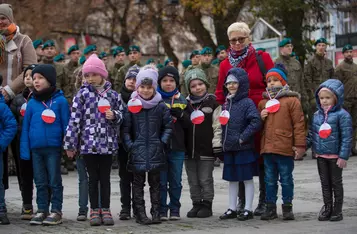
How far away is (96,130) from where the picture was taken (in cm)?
945

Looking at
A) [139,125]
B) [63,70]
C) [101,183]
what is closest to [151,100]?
[139,125]

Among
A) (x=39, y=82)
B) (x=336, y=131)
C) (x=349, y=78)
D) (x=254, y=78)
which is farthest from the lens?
(x=349, y=78)

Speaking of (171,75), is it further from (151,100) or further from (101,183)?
(101,183)

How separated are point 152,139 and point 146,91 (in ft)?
1.80

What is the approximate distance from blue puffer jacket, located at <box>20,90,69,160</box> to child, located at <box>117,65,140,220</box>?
2.35ft

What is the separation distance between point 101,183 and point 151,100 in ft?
3.59

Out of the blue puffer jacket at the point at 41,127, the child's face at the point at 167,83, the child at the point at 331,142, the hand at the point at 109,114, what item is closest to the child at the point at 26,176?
the blue puffer jacket at the point at 41,127

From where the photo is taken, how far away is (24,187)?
401 inches

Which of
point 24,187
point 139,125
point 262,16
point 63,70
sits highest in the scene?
point 262,16

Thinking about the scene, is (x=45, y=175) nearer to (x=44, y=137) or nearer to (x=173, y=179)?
(x=44, y=137)

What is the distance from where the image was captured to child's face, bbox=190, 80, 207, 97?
1023 centimetres

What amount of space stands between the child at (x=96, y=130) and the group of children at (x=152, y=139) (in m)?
0.01

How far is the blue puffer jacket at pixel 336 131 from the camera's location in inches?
372

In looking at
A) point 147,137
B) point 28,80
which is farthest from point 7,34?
point 147,137
